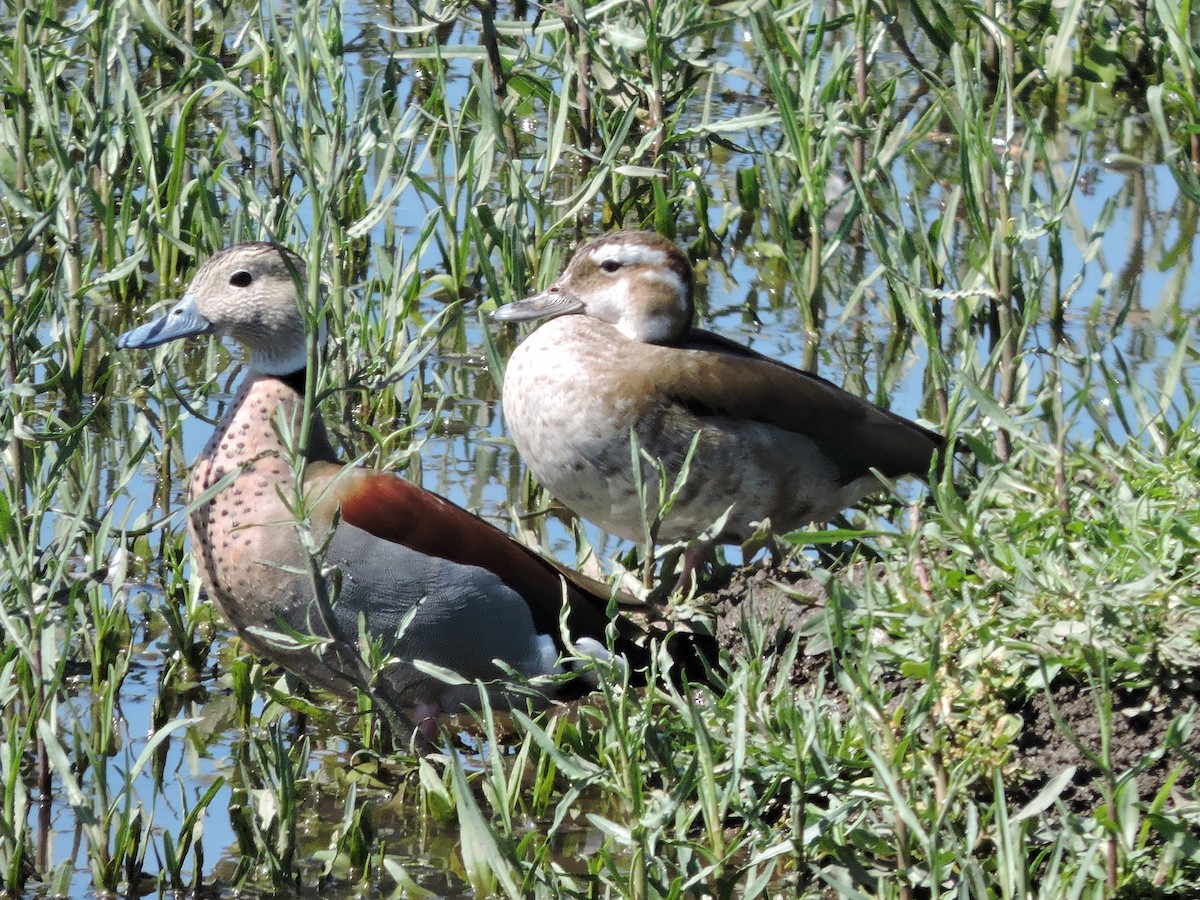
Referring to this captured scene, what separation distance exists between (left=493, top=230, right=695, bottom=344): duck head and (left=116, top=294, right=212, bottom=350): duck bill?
1.02 m

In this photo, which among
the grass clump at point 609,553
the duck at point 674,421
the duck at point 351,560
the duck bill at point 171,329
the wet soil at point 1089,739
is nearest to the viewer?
the grass clump at point 609,553

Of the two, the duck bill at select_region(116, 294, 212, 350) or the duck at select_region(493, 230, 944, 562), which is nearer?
the duck bill at select_region(116, 294, 212, 350)

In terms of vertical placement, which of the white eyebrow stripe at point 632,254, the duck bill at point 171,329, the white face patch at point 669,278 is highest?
the white eyebrow stripe at point 632,254

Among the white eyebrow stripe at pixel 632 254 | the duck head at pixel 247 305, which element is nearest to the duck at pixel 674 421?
the white eyebrow stripe at pixel 632 254

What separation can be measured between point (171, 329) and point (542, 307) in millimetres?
1302

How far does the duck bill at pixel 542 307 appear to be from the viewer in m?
5.84

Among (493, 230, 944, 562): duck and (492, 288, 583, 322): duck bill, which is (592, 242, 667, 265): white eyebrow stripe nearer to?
(493, 230, 944, 562): duck

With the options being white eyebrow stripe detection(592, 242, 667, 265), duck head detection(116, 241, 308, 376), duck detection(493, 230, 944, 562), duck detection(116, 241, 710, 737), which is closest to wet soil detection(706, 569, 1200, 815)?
duck detection(116, 241, 710, 737)

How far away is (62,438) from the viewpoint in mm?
4367

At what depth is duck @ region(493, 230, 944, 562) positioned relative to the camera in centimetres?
538

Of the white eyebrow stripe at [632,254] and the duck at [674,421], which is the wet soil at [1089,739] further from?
the white eyebrow stripe at [632,254]

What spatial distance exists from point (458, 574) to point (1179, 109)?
5.63 metres

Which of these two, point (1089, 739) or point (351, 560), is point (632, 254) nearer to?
point (351, 560)

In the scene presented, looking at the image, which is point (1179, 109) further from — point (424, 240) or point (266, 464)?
point (266, 464)
